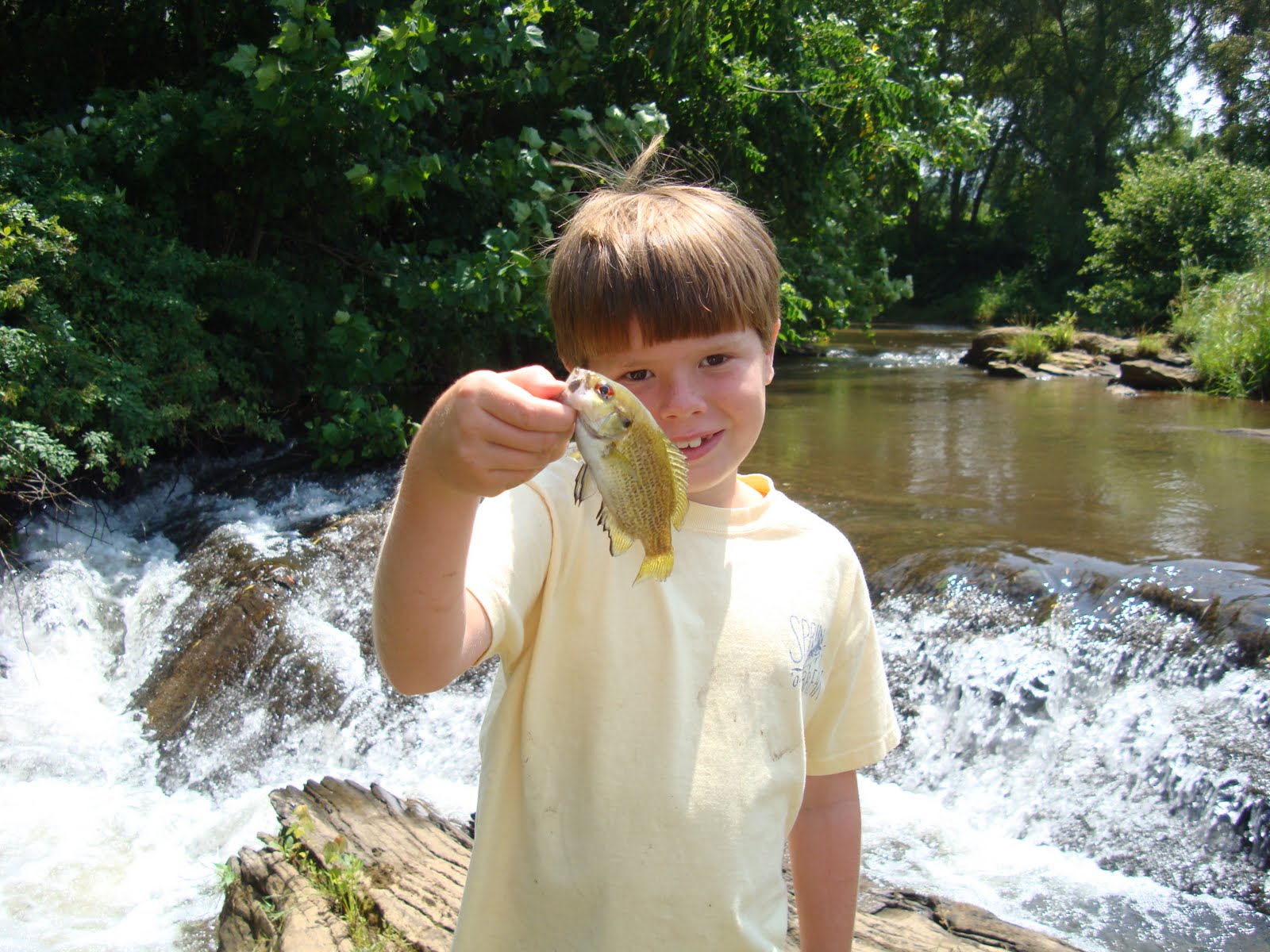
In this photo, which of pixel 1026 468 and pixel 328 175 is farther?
pixel 1026 468

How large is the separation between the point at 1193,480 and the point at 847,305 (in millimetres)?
5340

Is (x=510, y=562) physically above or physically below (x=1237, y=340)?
above

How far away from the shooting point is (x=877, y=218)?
13305 mm

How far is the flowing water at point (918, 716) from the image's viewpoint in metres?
4.53

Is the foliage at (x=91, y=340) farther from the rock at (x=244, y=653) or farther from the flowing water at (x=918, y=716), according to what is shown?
the rock at (x=244, y=653)

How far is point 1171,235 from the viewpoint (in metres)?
22.2

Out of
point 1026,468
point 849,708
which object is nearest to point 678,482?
point 849,708

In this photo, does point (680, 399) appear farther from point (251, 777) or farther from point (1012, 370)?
point (1012, 370)

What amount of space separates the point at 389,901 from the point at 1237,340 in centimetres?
1435

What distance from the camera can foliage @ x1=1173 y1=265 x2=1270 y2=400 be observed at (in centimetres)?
1345

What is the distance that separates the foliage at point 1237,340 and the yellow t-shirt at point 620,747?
553 inches

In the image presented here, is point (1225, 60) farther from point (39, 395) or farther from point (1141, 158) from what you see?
point (39, 395)

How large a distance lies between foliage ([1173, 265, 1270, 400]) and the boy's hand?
14.5m

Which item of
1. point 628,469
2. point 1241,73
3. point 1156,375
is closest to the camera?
point 628,469
